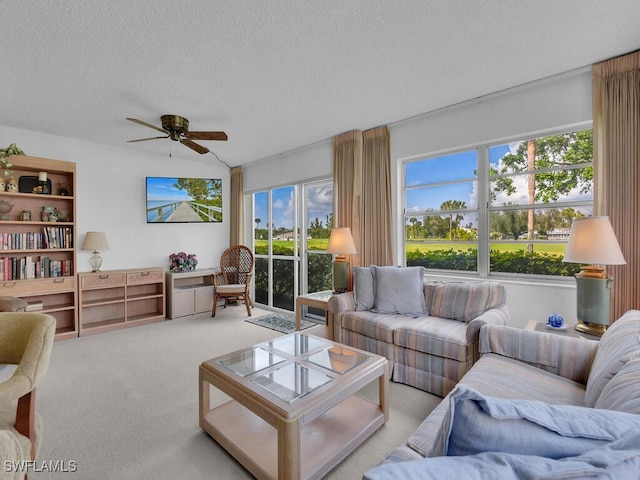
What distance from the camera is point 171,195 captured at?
484 centimetres

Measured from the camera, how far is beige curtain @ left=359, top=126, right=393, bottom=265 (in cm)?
353

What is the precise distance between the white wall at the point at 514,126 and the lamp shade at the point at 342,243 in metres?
0.55

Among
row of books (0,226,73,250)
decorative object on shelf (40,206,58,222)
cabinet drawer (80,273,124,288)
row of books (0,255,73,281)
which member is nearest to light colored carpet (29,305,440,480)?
cabinet drawer (80,273,124,288)

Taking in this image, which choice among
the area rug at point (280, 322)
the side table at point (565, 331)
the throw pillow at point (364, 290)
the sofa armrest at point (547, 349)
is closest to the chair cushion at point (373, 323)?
the throw pillow at point (364, 290)

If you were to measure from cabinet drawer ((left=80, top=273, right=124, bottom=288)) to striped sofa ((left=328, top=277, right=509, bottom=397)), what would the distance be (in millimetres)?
3141

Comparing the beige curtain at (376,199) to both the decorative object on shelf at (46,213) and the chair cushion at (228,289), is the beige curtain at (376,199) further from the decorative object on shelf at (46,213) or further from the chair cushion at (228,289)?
the decorative object on shelf at (46,213)

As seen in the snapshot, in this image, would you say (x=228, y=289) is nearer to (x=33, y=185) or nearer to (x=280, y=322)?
(x=280, y=322)

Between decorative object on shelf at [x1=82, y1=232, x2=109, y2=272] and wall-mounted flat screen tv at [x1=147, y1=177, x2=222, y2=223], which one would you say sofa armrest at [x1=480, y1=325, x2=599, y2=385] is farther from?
wall-mounted flat screen tv at [x1=147, y1=177, x2=222, y2=223]

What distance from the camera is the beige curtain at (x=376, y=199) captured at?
3.53 m

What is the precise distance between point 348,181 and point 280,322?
88.9 inches

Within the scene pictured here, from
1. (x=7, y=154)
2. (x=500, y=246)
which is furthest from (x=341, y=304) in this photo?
(x=7, y=154)

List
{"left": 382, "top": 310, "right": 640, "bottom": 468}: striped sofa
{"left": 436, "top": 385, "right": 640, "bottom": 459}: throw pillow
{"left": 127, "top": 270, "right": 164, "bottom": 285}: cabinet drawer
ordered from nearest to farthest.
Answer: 1. {"left": 436, "top": 385, "right": 640, "bottom": 459}: throw pillow
2. {"left": 382, "top": 310, "right": 640, "bottom": 468}: striped sofa
3. {"left": 127, "top": 270, "right": 164, "bottom": 285}: cabinet drawer

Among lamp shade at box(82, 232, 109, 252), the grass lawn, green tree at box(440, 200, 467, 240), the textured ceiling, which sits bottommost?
the grass lawn

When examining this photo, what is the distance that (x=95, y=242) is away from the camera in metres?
3.93
